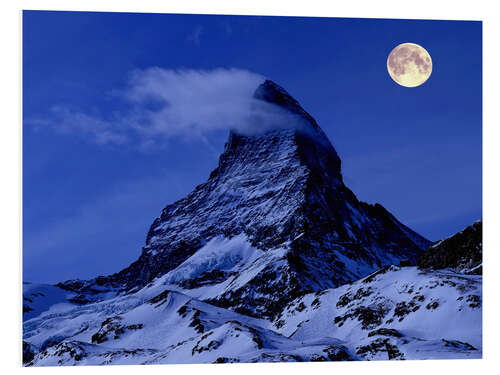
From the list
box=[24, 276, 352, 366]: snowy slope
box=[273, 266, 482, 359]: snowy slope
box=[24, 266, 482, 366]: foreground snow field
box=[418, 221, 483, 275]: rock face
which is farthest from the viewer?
box=[418, 221, 483, 275]: rock face

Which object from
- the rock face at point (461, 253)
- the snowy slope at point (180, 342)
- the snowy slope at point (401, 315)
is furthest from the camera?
the rock face at point (461, 253)

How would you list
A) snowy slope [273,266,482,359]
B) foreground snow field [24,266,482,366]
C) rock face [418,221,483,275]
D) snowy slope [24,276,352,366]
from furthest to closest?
rock face [418,221,483,275] < snowy slope [24,276,352,366] < foreground snow field [24,266,482,366] < snowy slope [273,266,482,359]

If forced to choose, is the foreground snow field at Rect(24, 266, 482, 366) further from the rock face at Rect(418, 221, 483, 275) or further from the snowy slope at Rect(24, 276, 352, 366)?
A: the rock face at Rect(418, 221, 483, 275)

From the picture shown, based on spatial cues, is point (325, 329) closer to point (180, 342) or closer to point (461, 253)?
point (180, 342)

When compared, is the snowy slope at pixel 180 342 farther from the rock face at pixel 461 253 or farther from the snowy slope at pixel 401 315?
the rock face at pixel 461 253

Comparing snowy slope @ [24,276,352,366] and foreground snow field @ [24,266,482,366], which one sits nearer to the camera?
foreground snow field @ [24,266,482,366]

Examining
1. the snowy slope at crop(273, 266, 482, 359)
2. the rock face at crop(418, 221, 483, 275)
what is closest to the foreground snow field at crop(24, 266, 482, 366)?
the snowy slope at crop(273, 266, 482, 359)

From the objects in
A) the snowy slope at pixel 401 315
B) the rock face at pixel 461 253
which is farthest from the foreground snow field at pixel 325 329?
the rock face at pixel 461 253

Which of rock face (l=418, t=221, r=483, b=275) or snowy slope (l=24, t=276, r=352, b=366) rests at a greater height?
rock face (l=418, t=221, r=483, b=275)
